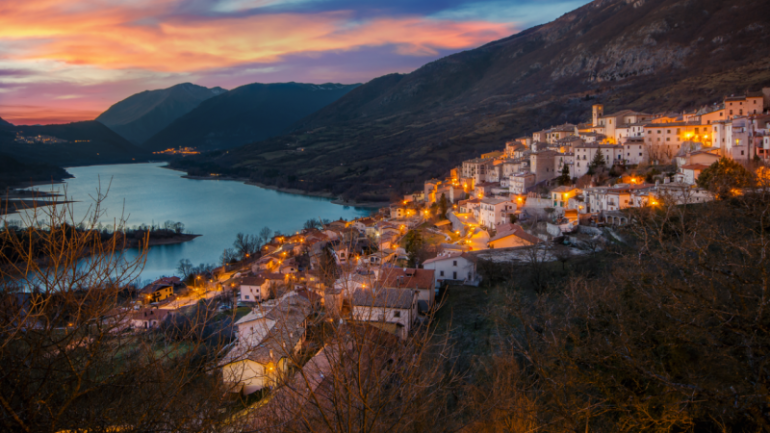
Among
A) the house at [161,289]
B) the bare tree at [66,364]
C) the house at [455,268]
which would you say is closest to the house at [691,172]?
the house at [455,268]

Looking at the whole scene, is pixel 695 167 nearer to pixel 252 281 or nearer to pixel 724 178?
pixel 724 178

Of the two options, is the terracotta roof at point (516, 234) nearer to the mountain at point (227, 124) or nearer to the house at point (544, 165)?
the house at point (544, 165)

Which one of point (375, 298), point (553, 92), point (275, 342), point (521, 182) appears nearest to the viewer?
point (375, 298)

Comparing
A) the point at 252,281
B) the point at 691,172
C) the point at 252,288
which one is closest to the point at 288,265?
the point at 252,281

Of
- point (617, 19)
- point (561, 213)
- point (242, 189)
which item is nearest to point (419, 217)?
point (561, 213)

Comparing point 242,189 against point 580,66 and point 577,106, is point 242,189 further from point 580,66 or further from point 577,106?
point 580,66
